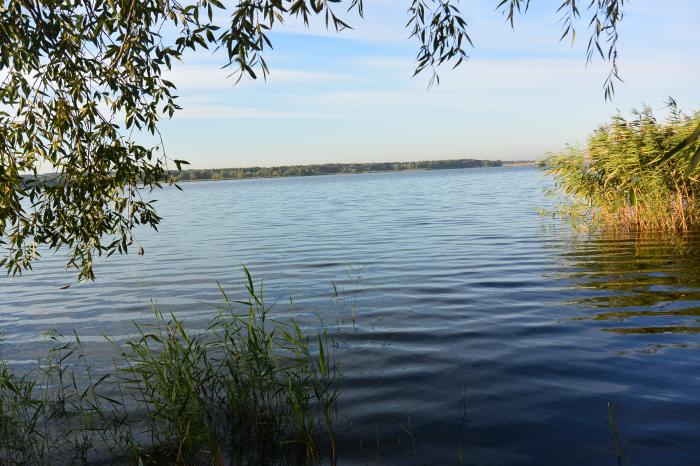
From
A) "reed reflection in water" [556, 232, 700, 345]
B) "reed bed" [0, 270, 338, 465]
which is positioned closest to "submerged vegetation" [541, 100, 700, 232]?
"reed reflection in water" [556, 232, 700, 345]

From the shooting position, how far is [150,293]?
46.4 ft

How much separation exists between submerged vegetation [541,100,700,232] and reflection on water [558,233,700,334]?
115 cm

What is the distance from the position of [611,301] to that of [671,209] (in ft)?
33.1

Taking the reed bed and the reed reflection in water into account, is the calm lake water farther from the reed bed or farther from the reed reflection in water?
the reed bed

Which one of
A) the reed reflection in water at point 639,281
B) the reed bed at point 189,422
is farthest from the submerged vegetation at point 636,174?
the reed bed at point 189,422

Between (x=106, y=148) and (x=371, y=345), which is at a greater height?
(x=106, y=148)

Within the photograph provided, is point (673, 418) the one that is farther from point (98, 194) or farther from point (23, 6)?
point (23, 6)

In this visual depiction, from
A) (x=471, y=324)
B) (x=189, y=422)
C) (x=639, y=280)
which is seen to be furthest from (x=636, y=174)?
(x=189, y=422)

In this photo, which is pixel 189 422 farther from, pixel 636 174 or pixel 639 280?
pixel 636 174

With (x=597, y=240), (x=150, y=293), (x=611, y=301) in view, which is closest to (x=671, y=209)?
(x=597, y=240)

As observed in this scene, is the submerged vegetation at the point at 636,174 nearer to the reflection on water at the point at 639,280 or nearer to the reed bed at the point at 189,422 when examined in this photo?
the reflection on water at the point at 639,280

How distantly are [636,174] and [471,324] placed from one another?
10.2 meters

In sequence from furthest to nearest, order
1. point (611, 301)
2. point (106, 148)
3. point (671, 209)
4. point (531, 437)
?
1. point (671, 209)
2. point (611, 301)
3. point (106, 148)
4. point (531, 437)

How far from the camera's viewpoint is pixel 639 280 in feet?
41.3
